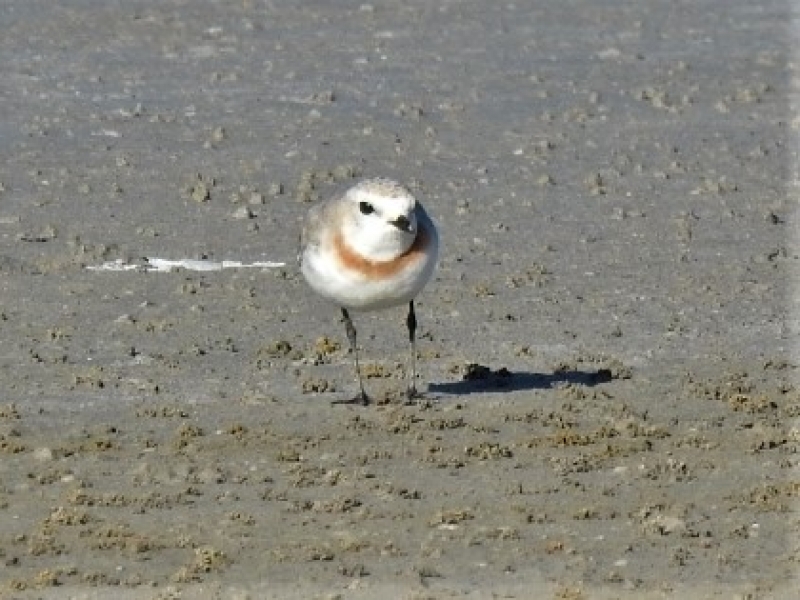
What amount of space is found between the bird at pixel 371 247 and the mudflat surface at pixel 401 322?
2.04ft

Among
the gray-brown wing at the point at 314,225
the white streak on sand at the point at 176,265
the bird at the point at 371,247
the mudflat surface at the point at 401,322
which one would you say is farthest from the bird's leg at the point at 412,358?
the white streak on sand at the point at 176,265

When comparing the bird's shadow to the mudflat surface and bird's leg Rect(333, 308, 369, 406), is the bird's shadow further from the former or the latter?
bird's leg Rect(333, 308, 369, 406)

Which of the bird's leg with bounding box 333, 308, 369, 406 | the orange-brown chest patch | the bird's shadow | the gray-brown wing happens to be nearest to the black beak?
the orange-brown chest patch

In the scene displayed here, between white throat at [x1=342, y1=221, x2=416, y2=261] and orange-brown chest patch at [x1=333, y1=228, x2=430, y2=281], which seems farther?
orange-brown chest patch at [x1=333, y1=228, x2=430, y2=281]

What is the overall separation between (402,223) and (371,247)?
24 centimetres

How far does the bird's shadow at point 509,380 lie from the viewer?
1286 centimetres

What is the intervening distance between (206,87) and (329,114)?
176 centimetres

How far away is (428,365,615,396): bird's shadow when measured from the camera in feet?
42.2

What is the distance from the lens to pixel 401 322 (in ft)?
46.9

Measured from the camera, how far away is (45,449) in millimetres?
11578

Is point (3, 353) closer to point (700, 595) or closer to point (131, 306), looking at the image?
point (131, 306)

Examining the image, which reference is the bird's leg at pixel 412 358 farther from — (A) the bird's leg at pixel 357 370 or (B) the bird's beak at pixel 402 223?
(B) the bird's beak at pixel 402 223

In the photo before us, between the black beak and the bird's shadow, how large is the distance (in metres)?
1.25

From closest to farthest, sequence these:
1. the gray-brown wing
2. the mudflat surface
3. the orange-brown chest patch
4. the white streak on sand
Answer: the mudflat surface → the orange-brown chest patch → the gray-brown wing → the white streak on sand
